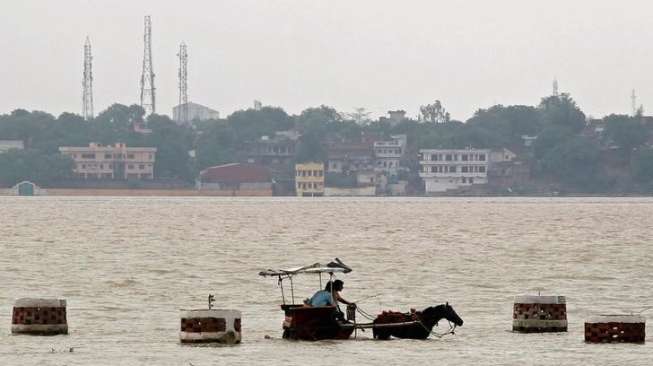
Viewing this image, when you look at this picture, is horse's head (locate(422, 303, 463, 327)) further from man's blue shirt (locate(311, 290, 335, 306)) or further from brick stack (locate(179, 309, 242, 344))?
brick stack (locate(179, 309, 242, 344))

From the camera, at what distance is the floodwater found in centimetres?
4162

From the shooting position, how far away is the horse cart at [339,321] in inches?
1731

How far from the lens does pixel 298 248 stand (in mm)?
104125

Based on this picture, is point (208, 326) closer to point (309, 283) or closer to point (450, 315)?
point (450, 315)

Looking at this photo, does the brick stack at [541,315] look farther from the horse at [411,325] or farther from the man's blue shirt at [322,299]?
the man's blue shirt at [322,299]

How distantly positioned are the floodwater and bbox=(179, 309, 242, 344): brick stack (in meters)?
0.58

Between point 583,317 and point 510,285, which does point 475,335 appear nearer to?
point 583,317

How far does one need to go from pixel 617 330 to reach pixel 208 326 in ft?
30.1

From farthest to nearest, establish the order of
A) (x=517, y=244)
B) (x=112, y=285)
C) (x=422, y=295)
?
(x=517, y=244), (x=112, y=285), (x=422, y=295)

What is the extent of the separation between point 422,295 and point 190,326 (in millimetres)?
20300

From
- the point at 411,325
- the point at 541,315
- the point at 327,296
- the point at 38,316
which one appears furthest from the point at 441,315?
the point at 38,316

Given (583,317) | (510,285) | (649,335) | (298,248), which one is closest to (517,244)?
(298,248)

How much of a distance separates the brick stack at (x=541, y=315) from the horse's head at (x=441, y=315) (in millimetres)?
2399

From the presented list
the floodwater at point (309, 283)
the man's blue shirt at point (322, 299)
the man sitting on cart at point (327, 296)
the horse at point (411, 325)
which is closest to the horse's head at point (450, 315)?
the horse at point (411, 325)
